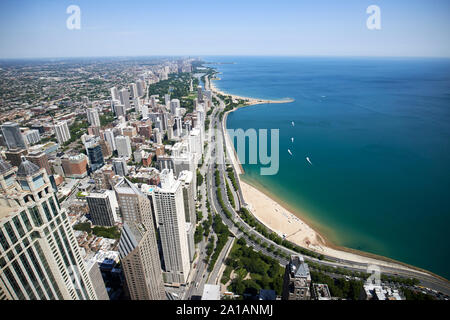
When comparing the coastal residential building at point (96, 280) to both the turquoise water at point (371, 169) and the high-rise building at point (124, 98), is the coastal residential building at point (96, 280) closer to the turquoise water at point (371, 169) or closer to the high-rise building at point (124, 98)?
the turquoise water at point (371, 169)

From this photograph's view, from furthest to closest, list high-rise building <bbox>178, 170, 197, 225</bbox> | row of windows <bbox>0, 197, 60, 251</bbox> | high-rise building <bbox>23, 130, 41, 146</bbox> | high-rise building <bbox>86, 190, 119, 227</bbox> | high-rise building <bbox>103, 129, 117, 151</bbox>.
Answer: high-rise building <bbox>103, 129, 117, 151</bbox>
high-rise building <bbox>23, 130, 41, 146</bbox>
high-rise building <bbox>86, 190, 119, 227</bbox>
high-rise building <bbox>178, 170, 197, 225</bbox>
row of windows <bbox>0, 197, 60, 251</bbox>

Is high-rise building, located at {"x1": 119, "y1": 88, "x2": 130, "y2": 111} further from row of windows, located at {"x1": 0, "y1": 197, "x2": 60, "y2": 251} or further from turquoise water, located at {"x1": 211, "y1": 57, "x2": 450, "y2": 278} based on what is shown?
row of windows, located at {"x1": 0, "y1": 197, "x2": 60, "y2": 251}

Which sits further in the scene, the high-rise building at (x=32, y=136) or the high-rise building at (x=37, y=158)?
the high-rise building at (x=32, y=136)

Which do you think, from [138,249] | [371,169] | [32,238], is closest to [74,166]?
[138,249]

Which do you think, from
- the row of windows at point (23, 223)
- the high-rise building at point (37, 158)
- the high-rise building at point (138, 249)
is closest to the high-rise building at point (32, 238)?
the row of windows at point (23, 223)

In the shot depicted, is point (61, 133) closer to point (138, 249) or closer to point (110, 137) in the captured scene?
point (110, 137)

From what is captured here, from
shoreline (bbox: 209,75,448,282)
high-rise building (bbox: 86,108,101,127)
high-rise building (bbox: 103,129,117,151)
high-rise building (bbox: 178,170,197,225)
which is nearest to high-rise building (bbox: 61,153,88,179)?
high-rise building (bbox: 103,129,117,151)
